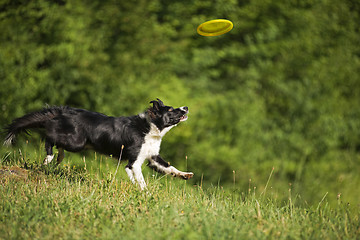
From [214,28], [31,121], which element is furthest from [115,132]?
[214,28]

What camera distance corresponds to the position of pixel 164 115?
15.8 ft

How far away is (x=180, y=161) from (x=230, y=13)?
259 centimetres

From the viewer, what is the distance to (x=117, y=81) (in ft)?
20.4

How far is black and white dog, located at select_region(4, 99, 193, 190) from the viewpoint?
4762 millimetres

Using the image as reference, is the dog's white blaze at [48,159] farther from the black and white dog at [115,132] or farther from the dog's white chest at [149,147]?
the dog's white chest at [149,147]

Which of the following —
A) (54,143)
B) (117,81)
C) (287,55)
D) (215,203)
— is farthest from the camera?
(287,55)

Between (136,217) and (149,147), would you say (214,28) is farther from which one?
(136,217)

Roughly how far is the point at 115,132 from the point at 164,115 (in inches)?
24.2

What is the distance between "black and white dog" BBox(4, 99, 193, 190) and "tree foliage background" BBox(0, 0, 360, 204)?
127 centimetres

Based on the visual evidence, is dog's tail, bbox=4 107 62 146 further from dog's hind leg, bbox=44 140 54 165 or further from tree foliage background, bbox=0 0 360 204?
tree foliage background, bbox=0 0 360 204

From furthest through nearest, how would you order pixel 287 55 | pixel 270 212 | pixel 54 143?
pixel 287 55
pixel 54 143
pixel 270 212

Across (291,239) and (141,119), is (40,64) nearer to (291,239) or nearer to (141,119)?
(141,119)

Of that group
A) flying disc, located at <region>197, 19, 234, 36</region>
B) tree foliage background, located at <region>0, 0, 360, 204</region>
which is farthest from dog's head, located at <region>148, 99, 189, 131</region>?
tree foliage background, located at <region>0, 0, 360, 204</region>

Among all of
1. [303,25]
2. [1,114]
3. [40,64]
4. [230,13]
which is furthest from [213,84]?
[1,114]
